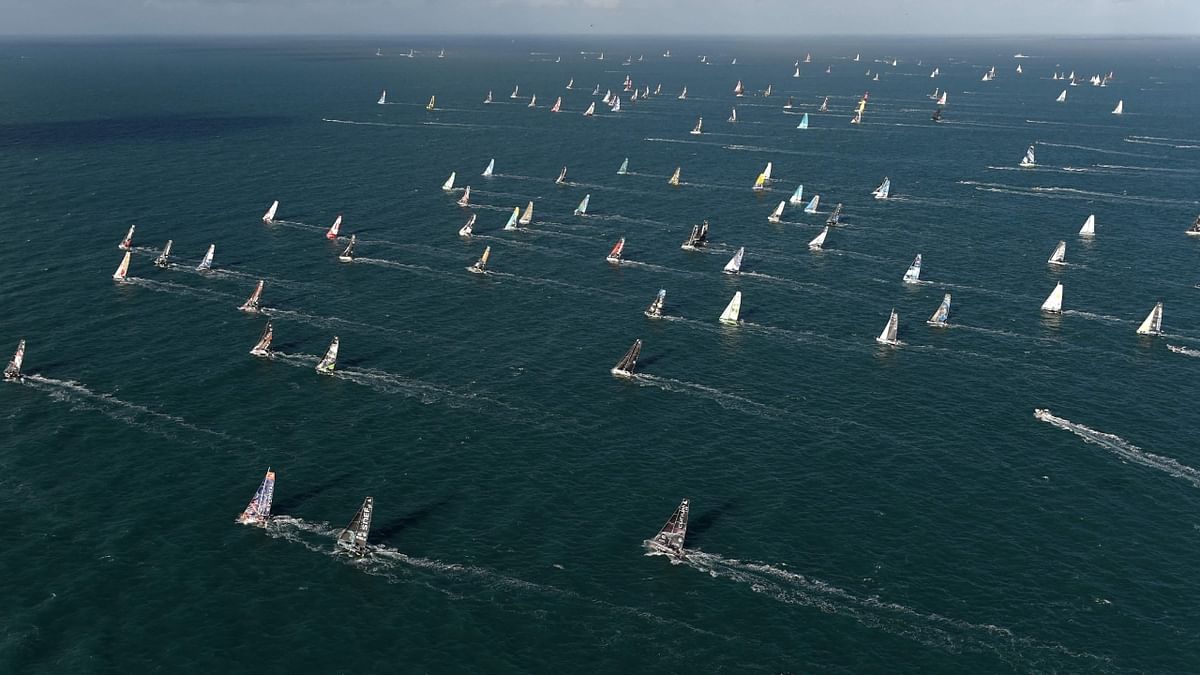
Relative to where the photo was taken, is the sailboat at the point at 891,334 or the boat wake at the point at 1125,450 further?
the sailboat at the point at 891,334

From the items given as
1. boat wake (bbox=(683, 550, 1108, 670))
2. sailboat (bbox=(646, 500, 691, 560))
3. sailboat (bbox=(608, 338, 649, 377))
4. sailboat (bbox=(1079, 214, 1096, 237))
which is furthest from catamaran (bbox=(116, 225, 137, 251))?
sailboat (bbox=(1079, 214, 1096, 237))

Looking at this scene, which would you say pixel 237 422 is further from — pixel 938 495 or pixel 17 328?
A: pixel 938 495

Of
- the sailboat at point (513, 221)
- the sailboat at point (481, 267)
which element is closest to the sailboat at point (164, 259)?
the sailboat at point (481, 267)

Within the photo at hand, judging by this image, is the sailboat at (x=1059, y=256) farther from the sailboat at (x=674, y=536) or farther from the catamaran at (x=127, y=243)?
the catamaran at (x=127, y=243)

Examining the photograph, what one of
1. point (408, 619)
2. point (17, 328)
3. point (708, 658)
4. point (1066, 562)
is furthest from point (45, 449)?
point (1066, 562)

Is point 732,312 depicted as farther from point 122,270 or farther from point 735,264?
point 122,270

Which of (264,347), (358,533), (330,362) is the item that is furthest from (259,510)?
(264,347)
